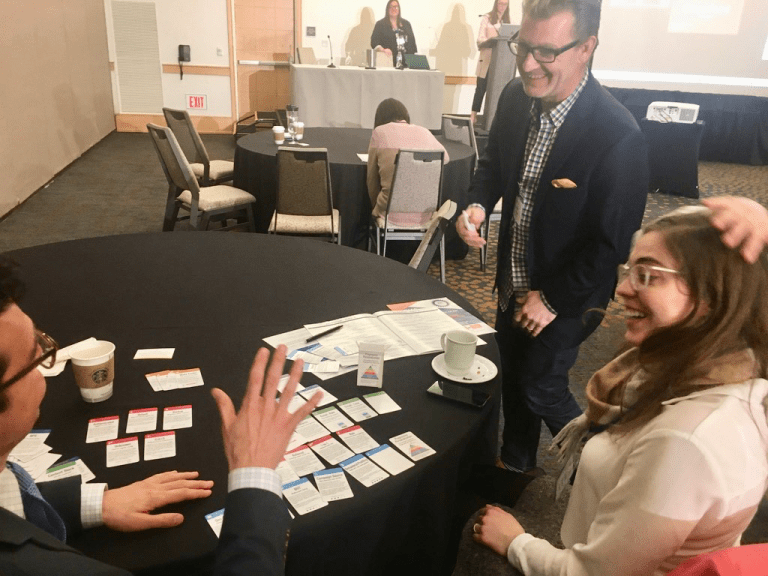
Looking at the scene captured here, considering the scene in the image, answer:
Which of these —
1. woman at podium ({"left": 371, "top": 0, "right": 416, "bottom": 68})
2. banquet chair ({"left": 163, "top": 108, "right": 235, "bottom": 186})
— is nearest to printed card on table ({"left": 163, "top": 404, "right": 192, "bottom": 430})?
banquet chair ({"left": 163, "top": 108, "right": 235, "bottom": 186})

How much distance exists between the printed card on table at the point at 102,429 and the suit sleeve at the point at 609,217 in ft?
4.27

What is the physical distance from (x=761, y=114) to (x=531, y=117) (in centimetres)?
897

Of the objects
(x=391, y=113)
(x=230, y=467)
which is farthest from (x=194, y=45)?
(x=230, y=467)

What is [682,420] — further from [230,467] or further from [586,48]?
[586,48]

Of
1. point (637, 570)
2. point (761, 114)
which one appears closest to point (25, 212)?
point (637, 570)

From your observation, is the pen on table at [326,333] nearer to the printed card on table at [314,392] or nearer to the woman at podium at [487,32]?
the printed card on table at [314,392]

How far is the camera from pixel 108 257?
2113 mm

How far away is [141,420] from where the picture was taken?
1.22 m

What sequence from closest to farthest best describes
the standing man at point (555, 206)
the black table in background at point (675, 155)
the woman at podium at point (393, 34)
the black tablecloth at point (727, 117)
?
the standing man at point (555, 206) < the black table in background at point (675, 155) < the woman at podium at point (393, 34) < the black tablecloth at point (727, 117)

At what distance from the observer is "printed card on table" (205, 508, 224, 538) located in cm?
96

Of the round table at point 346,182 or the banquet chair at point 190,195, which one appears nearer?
the banquet chair at point 190,195

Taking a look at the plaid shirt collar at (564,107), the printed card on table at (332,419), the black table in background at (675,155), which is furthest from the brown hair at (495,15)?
the printed card on table at (332,419)

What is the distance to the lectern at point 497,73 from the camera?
7608 millimetres

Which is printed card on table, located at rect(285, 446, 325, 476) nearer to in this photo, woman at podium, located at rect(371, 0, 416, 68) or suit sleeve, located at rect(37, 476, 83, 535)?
suit sleeve, located at rect(37, 476, 83, 535)
